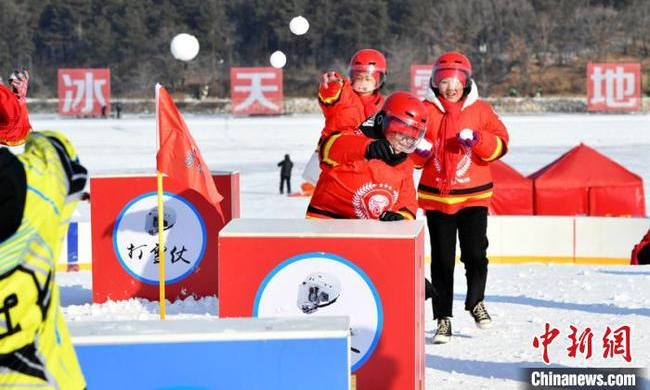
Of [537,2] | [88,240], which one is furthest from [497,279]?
[537,2]

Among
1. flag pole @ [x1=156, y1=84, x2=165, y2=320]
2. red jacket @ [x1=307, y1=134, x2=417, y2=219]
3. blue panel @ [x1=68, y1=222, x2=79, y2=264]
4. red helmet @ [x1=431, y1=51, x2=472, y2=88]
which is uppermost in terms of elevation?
red helmet @ [x1=431, y1=51, x2=472, y2=88]

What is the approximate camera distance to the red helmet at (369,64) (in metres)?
6.02

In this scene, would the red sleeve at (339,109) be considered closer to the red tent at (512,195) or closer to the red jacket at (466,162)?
the red jacket at (466,162)

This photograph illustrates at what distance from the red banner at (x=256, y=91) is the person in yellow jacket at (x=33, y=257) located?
1734 inches

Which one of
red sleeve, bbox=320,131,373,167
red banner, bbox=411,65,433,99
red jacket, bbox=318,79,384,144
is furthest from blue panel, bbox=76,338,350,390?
red banner, bbox=411,65,433,99

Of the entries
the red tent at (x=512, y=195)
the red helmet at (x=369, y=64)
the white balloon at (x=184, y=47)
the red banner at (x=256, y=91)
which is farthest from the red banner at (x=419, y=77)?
the red helmet at (x=369, y=64)

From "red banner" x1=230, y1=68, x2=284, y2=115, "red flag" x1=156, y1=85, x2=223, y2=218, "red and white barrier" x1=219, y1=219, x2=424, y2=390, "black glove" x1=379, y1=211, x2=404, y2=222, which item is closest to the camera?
"red and white barrier" x1=219, y1=219, x2=424, y2=390

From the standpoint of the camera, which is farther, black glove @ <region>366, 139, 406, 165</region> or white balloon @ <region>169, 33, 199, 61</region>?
white balloon @ <region>169, 33, 199, 61</region>

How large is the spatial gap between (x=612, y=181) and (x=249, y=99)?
109 feet

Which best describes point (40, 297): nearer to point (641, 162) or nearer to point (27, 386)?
point (27, 386)

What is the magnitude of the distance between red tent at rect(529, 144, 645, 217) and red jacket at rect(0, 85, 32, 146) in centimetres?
920

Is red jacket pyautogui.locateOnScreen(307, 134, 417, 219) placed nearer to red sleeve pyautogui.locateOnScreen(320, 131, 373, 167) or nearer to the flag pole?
red sleeve pyautogui.locateOnScreen(320, 131, 373, 167)

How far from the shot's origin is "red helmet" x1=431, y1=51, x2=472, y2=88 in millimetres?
5805

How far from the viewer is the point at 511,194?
48.0 feet
